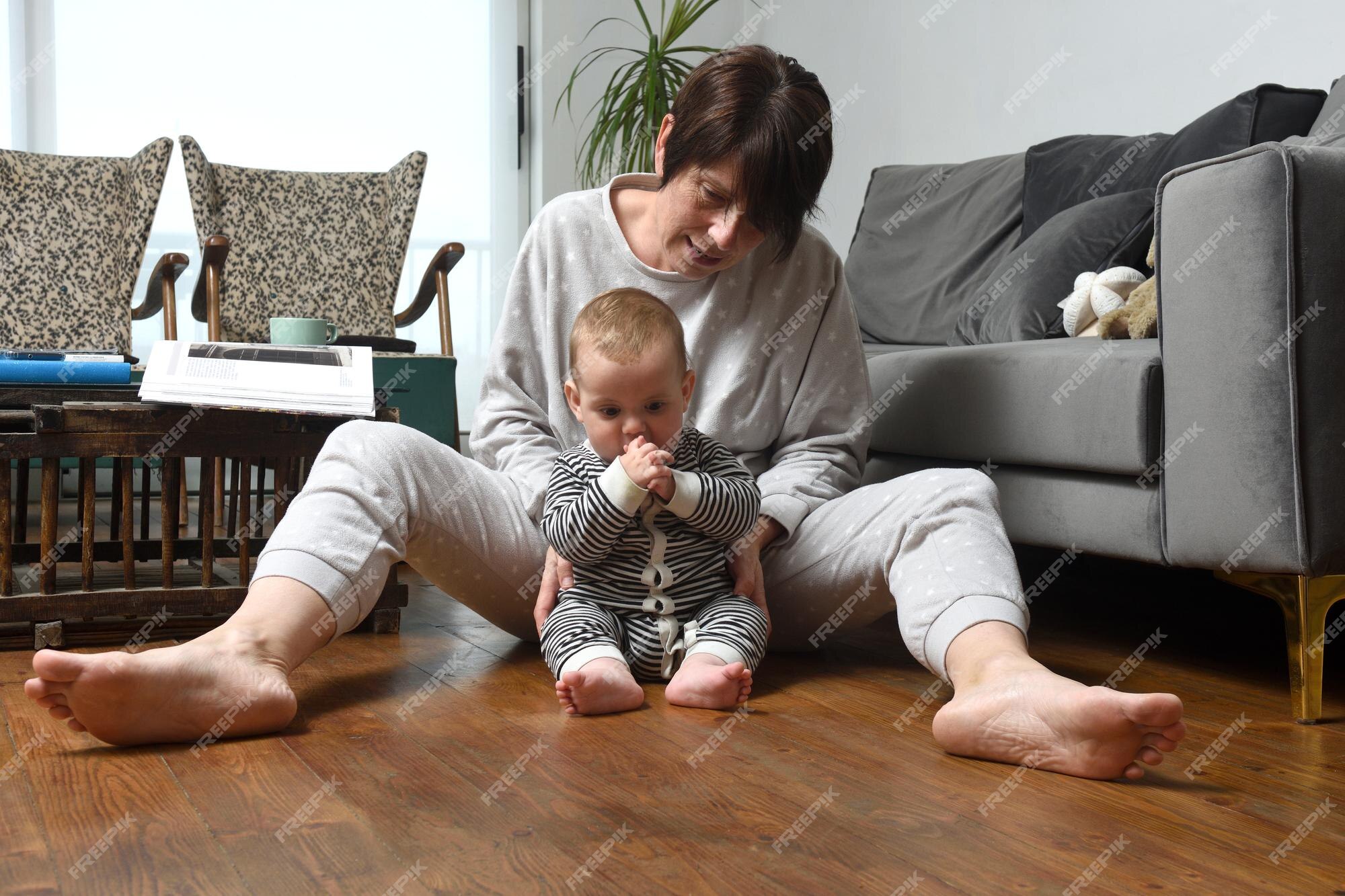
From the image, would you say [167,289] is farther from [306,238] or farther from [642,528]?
[642,528]

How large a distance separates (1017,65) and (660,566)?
2.36 metres

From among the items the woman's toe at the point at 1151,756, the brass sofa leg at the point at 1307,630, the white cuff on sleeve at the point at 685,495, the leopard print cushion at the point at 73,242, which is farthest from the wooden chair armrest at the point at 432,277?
the woman's toe at the point at 1151,756

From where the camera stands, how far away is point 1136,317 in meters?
1.62

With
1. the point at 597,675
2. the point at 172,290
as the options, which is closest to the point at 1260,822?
the point at 597,675

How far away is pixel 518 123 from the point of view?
4477 millimetres

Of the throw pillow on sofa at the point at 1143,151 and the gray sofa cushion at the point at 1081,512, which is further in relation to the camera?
the throw pillow on sofa at the point at 1143,151

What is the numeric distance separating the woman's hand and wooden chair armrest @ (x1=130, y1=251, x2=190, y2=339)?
1.93 metres

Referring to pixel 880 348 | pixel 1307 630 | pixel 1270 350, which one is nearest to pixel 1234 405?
pixel 1270 350

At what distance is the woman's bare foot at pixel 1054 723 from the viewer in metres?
0.90

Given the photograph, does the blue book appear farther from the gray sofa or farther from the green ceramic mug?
the gray sofa

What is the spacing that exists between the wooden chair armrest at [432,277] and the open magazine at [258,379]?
1.75 meters

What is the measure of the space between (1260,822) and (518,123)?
403 cm

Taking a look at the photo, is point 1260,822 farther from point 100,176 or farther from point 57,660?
point 100,176

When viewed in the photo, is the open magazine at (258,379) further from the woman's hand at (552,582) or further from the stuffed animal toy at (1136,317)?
the stuffed animal toy at (1136,317)
